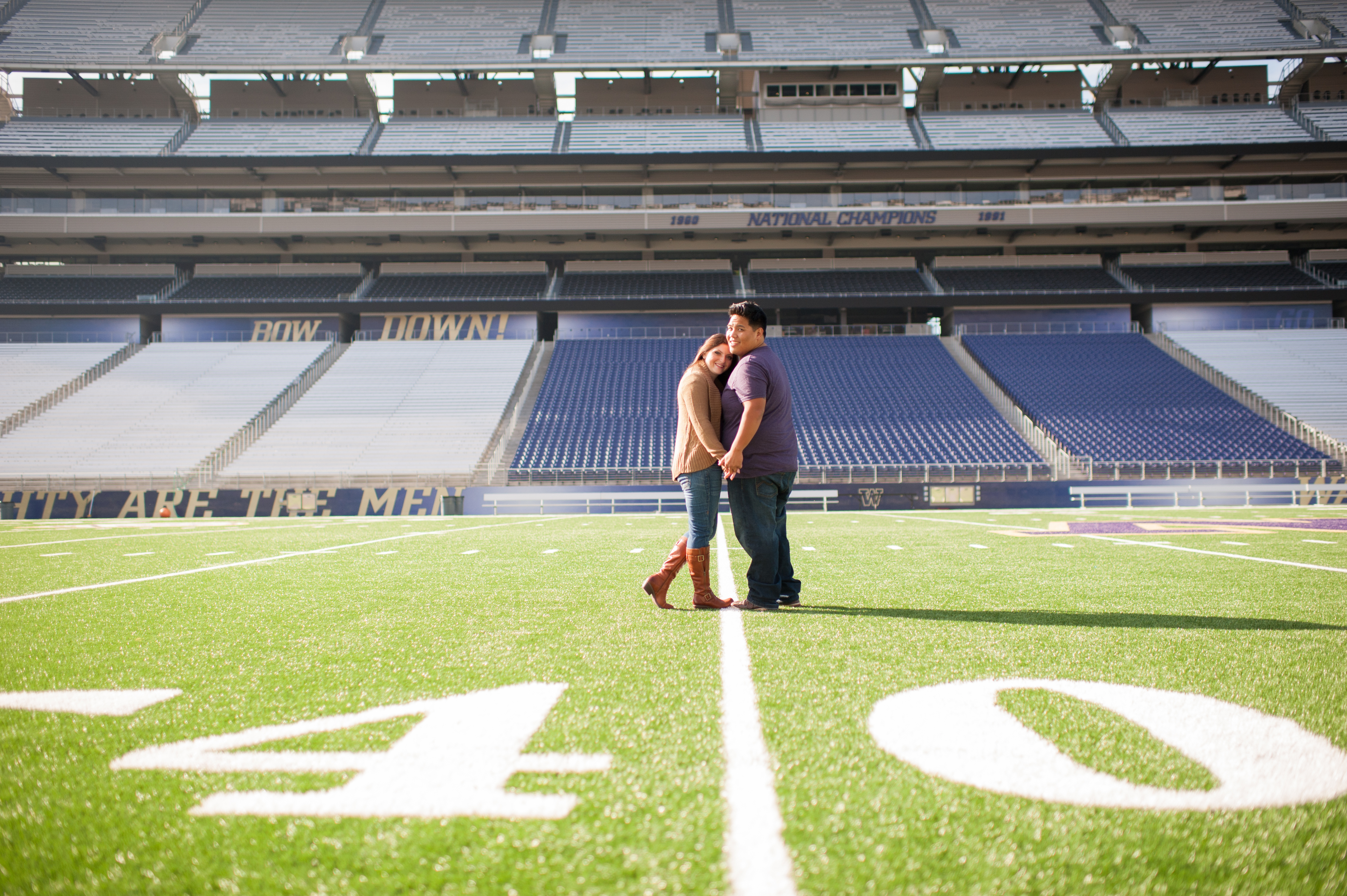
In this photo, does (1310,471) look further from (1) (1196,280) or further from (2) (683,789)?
(2) (683,789)

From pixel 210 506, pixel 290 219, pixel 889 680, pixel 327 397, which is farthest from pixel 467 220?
pixel 889 680

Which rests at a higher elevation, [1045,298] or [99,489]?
[1045,298]

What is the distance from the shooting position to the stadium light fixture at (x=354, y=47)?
111ft

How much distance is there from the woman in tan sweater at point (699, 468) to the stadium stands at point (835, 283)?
2803 cm

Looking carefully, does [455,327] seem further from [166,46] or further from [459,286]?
[166,46]

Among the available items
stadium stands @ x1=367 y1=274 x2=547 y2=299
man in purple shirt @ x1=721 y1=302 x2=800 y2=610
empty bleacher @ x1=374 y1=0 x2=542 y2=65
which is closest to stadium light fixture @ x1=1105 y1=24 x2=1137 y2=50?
empty bleacher @ x1=374 y1=0 x2=542 y2=65

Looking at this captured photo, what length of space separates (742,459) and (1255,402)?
96.5 ft

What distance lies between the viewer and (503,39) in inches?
1379

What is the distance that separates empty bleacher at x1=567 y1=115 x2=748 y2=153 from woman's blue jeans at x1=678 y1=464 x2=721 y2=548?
30539 mm

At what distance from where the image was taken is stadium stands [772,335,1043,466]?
22781 mm

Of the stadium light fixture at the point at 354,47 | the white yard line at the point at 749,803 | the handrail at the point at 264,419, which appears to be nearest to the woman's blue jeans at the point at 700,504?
the white yard line at the point at 749,803

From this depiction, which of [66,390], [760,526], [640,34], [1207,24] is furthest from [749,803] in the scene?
[1207,24]

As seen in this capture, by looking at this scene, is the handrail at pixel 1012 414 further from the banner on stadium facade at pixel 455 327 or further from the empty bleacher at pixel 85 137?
the empty bleacher at pixel 85 137

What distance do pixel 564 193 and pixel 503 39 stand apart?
895cm
